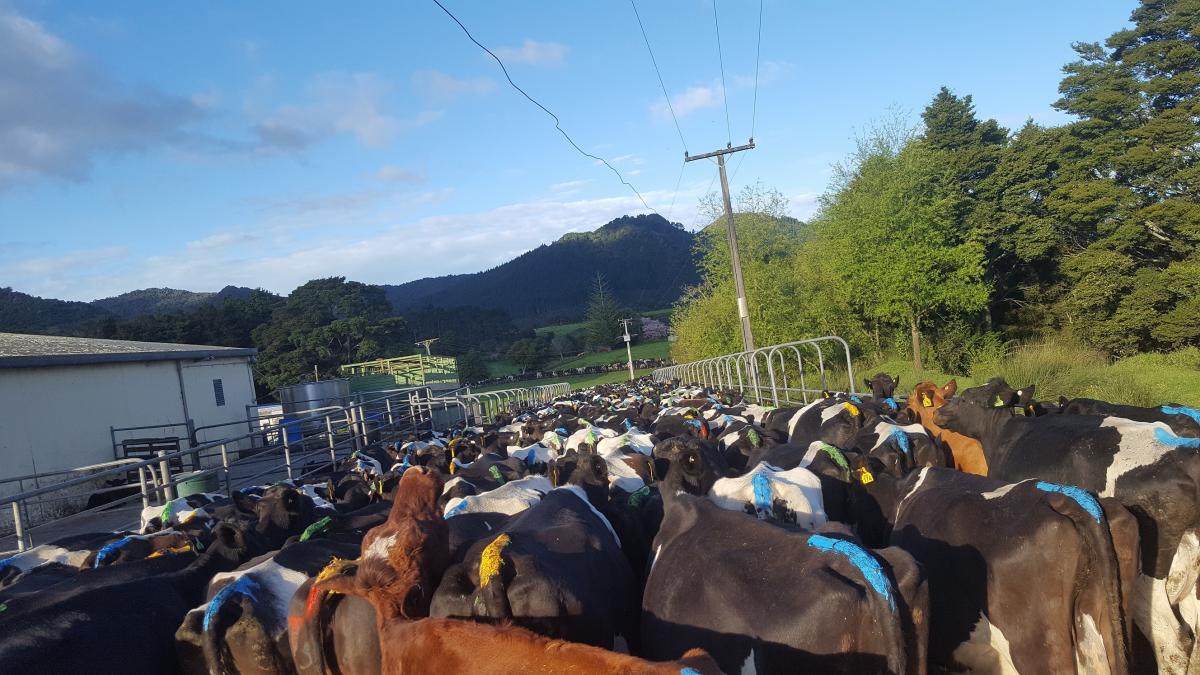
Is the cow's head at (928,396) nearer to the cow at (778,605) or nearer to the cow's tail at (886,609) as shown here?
the cow at (778,605)

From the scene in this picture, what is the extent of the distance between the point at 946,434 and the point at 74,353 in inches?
771

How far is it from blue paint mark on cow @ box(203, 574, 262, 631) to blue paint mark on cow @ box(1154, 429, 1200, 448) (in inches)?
169

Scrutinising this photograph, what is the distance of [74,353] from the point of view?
1850cm

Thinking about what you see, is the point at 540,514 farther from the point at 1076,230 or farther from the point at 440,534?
the point at 1076,230

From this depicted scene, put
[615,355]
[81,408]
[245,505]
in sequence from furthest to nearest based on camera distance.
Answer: [615,355], [81,408], [245,505]

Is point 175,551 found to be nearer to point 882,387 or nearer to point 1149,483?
point 1149,483

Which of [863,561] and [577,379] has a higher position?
[863,561]

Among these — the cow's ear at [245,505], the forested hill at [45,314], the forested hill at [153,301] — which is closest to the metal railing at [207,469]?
the cow's ear at [245,505]

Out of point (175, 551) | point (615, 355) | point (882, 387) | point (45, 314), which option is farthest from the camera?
point (615, 355)

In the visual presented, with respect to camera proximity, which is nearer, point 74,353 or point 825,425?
point 825,425

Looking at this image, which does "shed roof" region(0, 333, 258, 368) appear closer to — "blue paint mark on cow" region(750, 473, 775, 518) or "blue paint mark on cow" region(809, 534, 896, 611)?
"blue paint mark on cow" region(750, 473, 775, 518)

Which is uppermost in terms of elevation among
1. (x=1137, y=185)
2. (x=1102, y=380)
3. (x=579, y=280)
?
(x=579, y=280)

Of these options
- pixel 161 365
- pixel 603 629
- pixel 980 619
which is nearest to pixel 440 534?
pixel 603 629

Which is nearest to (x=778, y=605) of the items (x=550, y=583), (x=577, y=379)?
(x=550, y=583)
